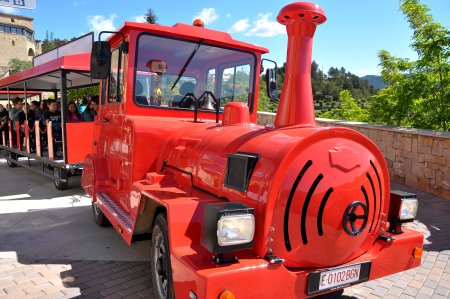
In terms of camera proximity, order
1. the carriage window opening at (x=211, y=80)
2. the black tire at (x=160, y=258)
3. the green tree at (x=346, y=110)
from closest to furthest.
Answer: the black tire at (x=160, y=258) < the carriage window opening at (x=211, y=80) < the green tree at (x=346, y=110)

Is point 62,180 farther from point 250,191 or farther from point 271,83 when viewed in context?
point 250,191

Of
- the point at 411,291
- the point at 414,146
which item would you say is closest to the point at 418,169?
the point at 414,146

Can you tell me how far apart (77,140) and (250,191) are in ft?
19.6

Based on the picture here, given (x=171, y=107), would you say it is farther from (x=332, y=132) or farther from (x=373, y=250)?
(x=373, y=250)

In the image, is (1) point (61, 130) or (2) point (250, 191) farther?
(1) point (61, 130)

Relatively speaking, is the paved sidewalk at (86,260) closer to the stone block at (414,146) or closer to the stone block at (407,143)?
the stone block at (414,146)

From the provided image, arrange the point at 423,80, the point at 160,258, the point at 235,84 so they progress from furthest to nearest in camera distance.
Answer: the point at 423,80 → the point at 235,84 → the point at 160,258

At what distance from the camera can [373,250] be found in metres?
2.64

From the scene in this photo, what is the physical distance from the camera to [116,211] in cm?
388

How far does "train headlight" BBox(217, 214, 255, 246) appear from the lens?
1979mm

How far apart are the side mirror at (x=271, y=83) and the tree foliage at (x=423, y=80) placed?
565 centimetres

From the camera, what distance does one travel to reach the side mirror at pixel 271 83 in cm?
445

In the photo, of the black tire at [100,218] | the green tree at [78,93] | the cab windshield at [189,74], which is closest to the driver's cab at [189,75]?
the cab windshield at [189,74]

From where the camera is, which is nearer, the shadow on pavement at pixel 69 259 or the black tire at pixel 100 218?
the shadow on pavement at pixel 69 259
